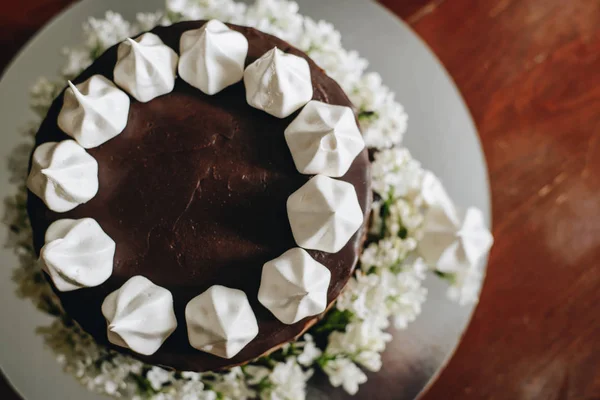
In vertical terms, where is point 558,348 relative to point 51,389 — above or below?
above

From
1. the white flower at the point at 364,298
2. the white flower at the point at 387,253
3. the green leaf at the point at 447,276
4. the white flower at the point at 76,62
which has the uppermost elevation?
the white flower at the point at 387,253

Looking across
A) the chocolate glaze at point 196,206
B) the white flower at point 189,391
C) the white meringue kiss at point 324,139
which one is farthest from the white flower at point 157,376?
the white meringue kiss at point 324,139

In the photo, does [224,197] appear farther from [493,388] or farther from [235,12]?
[493,388]

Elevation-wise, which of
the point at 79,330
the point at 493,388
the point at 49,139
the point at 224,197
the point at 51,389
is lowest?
the point at 51,389

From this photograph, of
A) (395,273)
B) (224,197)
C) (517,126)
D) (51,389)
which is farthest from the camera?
(517,126)

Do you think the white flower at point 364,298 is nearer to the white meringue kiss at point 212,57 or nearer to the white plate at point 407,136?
the white plate at point 407,136

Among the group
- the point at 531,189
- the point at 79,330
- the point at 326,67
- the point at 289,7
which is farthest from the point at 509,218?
the point at 79,330

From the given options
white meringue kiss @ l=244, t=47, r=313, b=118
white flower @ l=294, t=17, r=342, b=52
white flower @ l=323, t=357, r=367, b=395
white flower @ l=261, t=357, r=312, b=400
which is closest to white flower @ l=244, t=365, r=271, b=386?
white flower @ l=261, t=357, r=312, b=400
